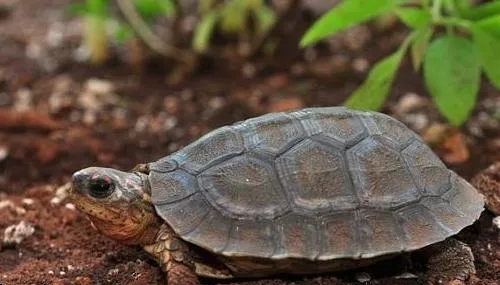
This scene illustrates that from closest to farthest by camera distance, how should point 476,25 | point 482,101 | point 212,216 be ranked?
point 212,216, point 476,25, point 482,101

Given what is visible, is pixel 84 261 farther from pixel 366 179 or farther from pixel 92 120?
pixel 92 120

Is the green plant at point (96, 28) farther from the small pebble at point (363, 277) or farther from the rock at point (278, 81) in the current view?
the small pebble at point (363, 277)

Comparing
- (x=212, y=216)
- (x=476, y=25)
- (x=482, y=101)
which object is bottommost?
(x=482, y=101)

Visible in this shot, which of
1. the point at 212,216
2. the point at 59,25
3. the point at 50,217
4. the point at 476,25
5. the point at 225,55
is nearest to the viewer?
the point at 212,216

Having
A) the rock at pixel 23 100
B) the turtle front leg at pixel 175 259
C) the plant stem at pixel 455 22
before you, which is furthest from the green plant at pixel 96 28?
the turtle front leg at pixel 175 259

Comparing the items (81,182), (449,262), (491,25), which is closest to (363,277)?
(449,262)

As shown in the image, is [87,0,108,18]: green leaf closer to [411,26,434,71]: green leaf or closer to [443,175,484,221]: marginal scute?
[411,26,434,71]: green leaf

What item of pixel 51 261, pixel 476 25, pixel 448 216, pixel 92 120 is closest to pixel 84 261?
pixel 51 261
